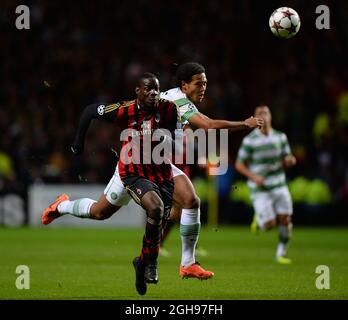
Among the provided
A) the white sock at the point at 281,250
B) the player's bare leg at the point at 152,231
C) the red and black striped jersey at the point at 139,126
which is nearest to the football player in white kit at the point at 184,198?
the red and black striped jersey at the point at 139,126

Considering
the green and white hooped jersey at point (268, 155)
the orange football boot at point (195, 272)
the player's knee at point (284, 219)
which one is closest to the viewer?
the orange football boot at point (195, 272)

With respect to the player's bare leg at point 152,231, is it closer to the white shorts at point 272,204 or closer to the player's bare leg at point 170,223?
the player's bare leg at point 170,223

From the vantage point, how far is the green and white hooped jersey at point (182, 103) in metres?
9.45

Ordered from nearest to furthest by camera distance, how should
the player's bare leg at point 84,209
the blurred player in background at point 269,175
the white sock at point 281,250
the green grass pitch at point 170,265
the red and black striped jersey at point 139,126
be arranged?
1. the red and black striped jersey at point 139,126
2. the green grass pitch at point 170,265
3. the player's bare leg at point 84,209
4. the white sock at point 281,250
5. the blurred player in background at point 269,175

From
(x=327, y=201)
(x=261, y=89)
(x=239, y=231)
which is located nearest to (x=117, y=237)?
(x=239, y=231)

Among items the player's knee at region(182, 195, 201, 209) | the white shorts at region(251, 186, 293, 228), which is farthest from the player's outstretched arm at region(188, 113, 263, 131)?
the white shorts at region(251, 186, 293, 228)

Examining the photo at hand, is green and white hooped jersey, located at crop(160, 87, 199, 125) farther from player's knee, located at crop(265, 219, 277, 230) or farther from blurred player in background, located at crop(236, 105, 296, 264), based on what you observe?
player's knee, located at crop(265, 219, 277, 230)

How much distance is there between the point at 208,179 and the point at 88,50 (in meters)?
6.16

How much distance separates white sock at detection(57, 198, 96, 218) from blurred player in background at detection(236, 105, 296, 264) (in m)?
4.13

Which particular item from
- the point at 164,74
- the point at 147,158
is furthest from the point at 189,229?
the point at 164,74

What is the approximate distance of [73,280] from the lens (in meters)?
10.3

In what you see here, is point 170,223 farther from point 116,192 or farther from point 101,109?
point 101,109

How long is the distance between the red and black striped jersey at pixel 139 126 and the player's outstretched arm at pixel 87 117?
0.10 ft

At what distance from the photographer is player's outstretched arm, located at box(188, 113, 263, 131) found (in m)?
8.78
